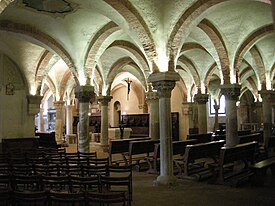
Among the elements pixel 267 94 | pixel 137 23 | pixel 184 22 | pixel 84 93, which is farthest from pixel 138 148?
pixel 267 94

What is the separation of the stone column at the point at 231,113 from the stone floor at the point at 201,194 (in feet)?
8.96

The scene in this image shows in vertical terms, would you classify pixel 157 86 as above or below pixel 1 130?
above

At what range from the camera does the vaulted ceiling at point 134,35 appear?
8.11 meters

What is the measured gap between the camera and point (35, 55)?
535 inches

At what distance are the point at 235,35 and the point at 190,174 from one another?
5.52 meters

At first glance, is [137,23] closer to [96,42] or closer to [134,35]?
[134,35]

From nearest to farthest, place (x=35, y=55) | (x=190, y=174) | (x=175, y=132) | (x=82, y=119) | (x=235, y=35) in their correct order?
1. (x=190, y=174)
2. (x=235, y=35)
3. (x=82, y=119)
4. (x=35, y=55)
5. (x=175, y=132)

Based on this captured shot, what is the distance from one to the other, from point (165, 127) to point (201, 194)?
2.01 m

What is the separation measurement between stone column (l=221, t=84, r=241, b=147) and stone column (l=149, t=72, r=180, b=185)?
12.9ft

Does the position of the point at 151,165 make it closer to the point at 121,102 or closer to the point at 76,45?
the point at 76,45

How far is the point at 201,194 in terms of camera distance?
22.2 ft

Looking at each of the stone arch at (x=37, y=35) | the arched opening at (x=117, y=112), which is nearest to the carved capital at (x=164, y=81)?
the stone arch at (x=37, y=35)

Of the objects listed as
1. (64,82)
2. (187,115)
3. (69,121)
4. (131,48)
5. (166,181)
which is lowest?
(166,181)

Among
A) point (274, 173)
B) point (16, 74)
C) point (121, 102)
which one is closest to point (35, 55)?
point (16, 74)
